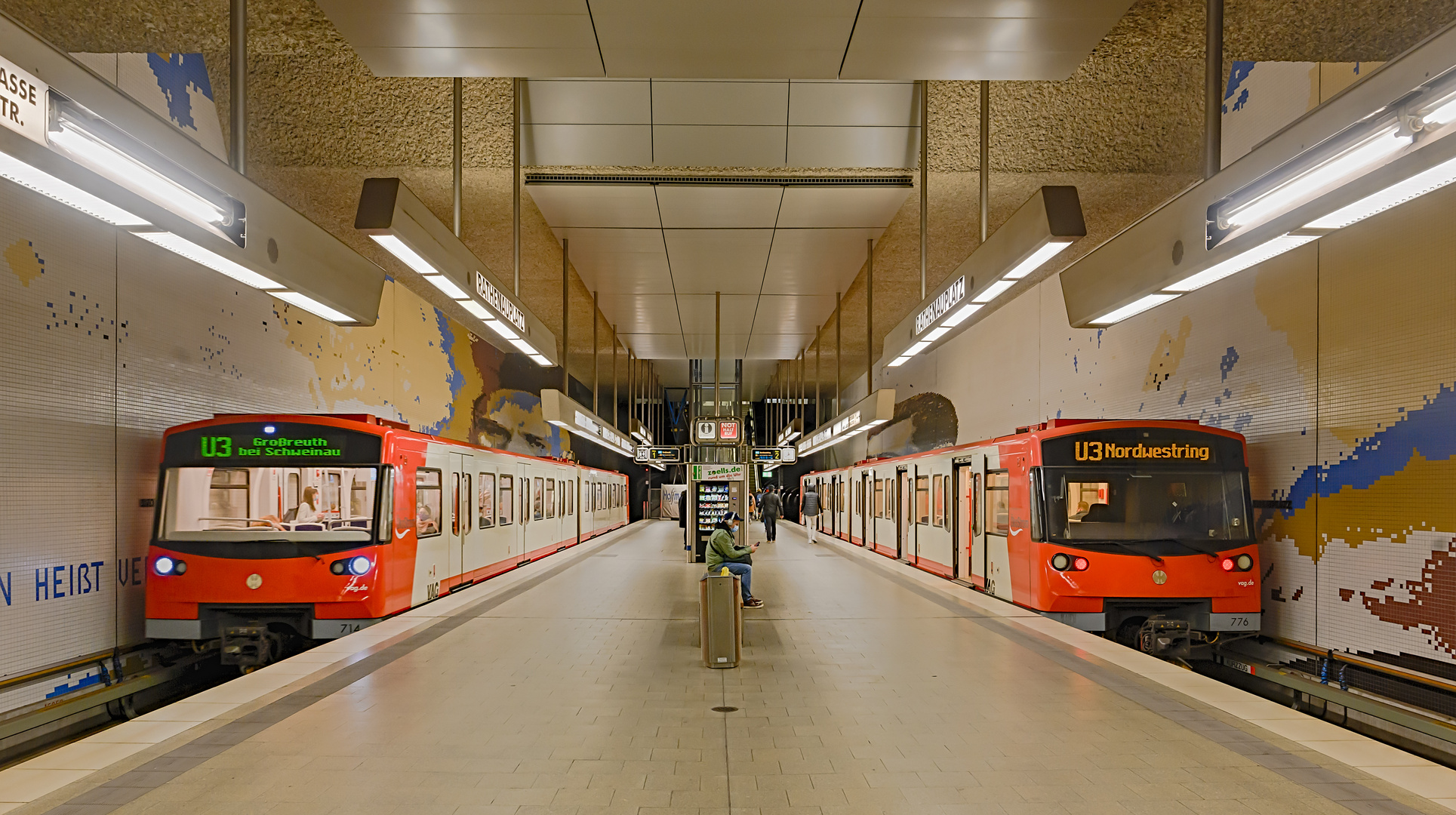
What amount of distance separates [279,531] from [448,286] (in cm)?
348

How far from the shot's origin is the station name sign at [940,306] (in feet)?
20.4

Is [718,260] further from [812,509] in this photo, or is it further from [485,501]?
[812,509]

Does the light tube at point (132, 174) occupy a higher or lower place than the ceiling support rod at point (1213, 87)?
lower

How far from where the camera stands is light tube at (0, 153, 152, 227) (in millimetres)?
2732

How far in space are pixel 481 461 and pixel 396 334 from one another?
2720 millimetres

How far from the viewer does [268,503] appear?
7711mm

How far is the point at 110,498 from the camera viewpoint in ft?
23.5

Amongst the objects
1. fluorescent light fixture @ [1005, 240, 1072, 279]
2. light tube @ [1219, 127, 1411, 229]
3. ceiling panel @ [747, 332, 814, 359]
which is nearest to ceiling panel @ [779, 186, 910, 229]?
fluorescent light fixture @ [1005, 240, 1072, 279]

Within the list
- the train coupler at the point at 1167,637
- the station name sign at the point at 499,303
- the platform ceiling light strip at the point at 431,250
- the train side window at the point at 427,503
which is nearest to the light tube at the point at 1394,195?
the platform ceiling light strip at the point at 431,250

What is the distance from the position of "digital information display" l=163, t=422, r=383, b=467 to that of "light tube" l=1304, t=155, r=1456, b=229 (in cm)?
774

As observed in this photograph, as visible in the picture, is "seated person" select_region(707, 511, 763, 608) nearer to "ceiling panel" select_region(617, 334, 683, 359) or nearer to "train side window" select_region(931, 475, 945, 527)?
"train side window" select_region(931, 475, 945, 527)

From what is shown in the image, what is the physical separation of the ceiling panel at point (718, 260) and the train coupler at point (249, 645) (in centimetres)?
637

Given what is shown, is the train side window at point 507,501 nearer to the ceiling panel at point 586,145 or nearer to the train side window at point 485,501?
the train side window at point 485,501

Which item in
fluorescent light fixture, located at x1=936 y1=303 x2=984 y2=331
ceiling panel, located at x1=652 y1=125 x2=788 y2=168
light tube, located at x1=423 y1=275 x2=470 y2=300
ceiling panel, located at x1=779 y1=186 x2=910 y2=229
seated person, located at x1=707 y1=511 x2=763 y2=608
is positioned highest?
ceiling panel, located at x1=652 y1=125 x2=788 y2=168
